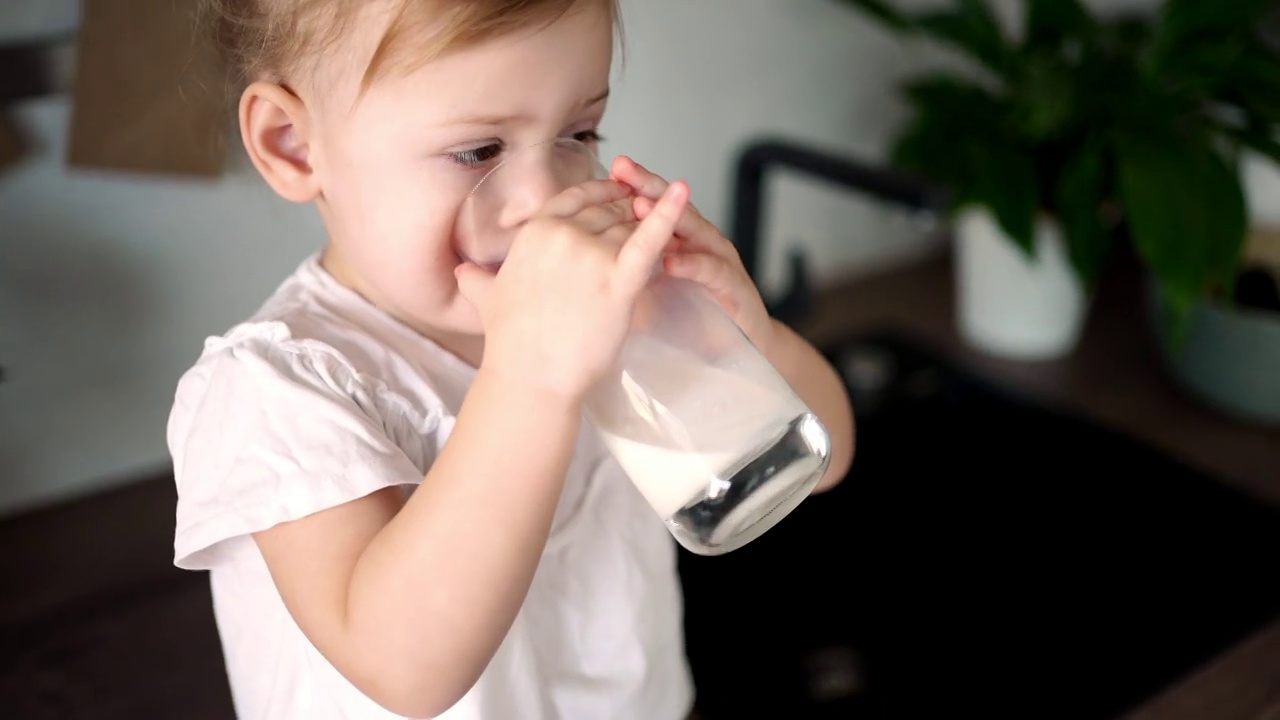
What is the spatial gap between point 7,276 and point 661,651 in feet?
1.82

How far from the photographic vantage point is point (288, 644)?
1.82 feet

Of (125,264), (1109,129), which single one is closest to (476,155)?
(125,264)

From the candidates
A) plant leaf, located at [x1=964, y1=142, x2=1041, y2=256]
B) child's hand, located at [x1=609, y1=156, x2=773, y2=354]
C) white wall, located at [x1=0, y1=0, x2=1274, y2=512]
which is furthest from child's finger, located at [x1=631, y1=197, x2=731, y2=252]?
plant leaf, located at [x1=964, y1=142, x2=1041, y2=256]

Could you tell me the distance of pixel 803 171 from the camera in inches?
38.0

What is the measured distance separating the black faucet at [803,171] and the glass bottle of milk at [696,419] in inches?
14.4

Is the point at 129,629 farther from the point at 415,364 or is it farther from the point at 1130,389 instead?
the point at 1130,389

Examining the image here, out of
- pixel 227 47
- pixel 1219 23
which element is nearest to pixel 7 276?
pixel 227 47

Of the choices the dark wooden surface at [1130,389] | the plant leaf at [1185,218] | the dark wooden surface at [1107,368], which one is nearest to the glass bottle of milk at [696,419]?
the dark wooden surface at [1130,389]

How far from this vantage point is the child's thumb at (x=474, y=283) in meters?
0.47

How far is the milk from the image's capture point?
0.46 metres

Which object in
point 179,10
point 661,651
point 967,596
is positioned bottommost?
point 967,596

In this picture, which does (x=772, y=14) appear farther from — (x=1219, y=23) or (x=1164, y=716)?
(x=1164, y=716)

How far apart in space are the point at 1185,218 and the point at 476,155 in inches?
29.8

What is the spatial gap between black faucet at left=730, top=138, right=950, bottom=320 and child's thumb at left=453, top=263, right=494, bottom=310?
43cm
